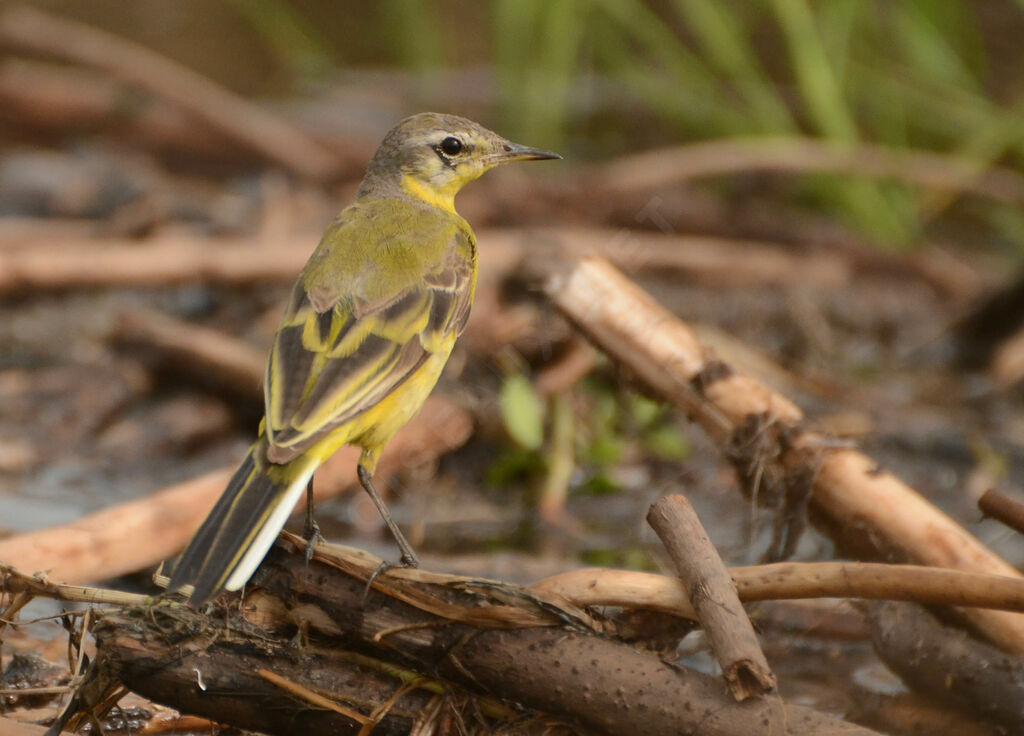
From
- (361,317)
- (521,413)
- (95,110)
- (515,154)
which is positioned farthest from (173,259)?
(361,317)

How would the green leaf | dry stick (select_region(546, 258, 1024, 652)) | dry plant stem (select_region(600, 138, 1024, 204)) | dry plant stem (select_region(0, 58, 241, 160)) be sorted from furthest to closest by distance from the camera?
1. dry plant stem (select_region(0, 58, 241, 160))
2. dry plant stem (select_region(600, 138, 1024, 204))
3. the green leaf
4. dry stick (select_region(546, 258, 1024, 652))

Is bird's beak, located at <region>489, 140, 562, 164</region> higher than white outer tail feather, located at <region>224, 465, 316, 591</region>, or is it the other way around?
bird's beak, located at <region>489, 140, 562, 164</region>

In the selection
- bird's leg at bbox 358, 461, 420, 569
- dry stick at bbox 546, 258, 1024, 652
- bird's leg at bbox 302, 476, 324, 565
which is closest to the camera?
bird's leg at bbox 302, 476, 324, 565

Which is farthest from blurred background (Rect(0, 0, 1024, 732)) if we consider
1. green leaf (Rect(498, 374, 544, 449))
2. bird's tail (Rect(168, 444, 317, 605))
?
bird's tail (Rect(168, 444, 317, 605))

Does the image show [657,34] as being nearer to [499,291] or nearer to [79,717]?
[499,291]

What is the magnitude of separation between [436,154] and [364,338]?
4.61 ft

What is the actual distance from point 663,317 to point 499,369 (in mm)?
1937

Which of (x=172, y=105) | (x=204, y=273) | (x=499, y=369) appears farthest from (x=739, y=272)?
(x=172, y=105)

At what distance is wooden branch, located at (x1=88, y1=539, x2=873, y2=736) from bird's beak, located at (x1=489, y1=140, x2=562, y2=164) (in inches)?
84.7

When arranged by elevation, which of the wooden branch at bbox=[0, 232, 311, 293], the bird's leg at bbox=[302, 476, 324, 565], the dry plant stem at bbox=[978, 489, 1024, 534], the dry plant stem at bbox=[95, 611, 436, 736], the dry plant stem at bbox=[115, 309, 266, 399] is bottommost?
the dry plant stem at bbox=[95, 611, 436, 736]

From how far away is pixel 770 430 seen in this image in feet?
12.6

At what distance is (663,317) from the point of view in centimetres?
407

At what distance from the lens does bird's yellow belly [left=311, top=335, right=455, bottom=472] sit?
139 inches

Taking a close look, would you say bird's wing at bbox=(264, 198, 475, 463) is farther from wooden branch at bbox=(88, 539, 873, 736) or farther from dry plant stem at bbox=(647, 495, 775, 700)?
dry plant stem at bbox=(647, 495, 775, 700)
